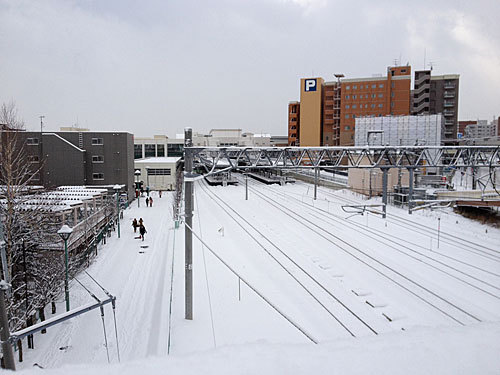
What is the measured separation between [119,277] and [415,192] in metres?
19.7

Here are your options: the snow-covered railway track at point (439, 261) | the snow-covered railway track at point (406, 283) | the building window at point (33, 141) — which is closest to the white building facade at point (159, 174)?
the building window at point (33, 141)

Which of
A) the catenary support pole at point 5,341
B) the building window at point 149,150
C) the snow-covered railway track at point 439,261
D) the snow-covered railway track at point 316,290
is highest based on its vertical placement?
the building window at point 149,150

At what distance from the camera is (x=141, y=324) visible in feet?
26.8

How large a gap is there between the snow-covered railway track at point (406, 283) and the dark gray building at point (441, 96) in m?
42.2

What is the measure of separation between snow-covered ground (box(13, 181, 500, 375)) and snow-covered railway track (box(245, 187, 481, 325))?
1.6 inches

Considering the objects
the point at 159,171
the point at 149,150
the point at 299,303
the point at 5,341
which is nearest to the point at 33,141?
the point at 159,171

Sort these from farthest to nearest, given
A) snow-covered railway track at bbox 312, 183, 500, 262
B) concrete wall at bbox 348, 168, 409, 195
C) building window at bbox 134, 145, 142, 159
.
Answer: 1. building window at bbox 134, 145, 142, 159
2. concrete wall at bbox 348, 168, 409, 195
3. snow-covered railway track at bbox 312, 183, 500, 262

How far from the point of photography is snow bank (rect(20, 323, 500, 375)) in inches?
104

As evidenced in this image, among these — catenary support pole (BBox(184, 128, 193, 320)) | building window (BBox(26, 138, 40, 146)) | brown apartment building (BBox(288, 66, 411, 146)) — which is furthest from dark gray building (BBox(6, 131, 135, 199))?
brown apartment building (BBox(288, 66, 411, 146))

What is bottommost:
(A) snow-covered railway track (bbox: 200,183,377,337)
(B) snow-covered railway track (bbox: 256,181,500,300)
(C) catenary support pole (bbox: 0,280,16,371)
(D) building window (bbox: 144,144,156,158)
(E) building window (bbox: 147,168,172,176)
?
(A) snow-covered railway track (bbox: 200,183,377,337)

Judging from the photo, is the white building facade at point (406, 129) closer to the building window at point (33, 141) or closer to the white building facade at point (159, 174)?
the white building facade at point (159, 174)

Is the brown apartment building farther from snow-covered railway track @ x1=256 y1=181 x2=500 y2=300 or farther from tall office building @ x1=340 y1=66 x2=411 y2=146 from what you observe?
snow-covered railway track @ x1=256 y1=181 x2=500 y2=300

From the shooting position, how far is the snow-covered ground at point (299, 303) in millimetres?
2781

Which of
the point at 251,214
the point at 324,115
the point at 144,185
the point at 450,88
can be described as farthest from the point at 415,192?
the point at 450,88
